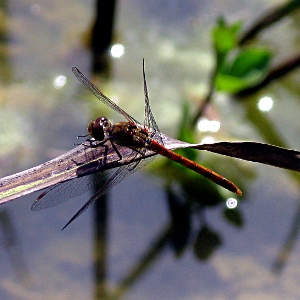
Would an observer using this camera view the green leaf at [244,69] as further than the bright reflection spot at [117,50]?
No

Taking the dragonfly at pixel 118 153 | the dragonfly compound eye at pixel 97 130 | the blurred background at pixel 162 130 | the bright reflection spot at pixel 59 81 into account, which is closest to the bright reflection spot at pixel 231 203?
the blurred background at pixel 162 130

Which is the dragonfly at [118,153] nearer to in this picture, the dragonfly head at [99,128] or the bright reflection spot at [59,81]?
the dragonfly head at [99,128]

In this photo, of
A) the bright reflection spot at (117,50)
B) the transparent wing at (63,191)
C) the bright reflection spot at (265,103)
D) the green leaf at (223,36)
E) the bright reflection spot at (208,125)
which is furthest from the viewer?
the bright reflection spot at (117,50)

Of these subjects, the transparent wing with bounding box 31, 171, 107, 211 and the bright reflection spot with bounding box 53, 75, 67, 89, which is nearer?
the transparent wing with bounding box 31, 171, 107, 211

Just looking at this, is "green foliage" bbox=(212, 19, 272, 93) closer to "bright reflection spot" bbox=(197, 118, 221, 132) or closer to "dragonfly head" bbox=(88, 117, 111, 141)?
"bright reflection spot" bbox=(197, 118, 221, 132)

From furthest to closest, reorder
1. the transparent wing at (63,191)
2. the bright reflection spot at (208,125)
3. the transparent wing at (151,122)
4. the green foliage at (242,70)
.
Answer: the bright reflection spot at (208,125) < the green foliage at (242,70) < the transparent wing at (151,122) < the transparent wing at (63,191)

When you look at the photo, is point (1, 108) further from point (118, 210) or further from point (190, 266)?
point (190, 266)

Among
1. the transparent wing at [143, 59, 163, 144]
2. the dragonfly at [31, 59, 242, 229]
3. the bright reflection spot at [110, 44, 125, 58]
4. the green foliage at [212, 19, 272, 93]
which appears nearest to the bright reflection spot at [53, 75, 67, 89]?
the bright reflection spot at [110, 44, 125, 58]

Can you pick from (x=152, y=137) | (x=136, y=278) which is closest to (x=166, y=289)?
(x=136, y=278)
